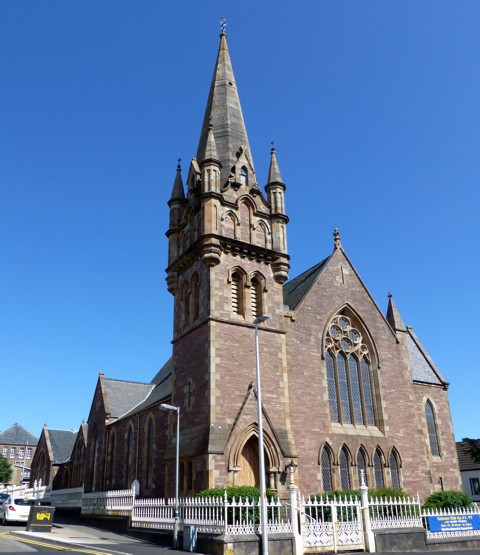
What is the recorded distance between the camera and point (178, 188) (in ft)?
104

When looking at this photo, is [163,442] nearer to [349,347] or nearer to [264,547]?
[349,347]

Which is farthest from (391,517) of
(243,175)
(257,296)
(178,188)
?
(178,188)

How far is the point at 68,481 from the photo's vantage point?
48.7 m

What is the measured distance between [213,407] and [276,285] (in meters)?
7.92

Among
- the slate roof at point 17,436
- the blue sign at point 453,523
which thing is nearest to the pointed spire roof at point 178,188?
the blue sign at point 453,523

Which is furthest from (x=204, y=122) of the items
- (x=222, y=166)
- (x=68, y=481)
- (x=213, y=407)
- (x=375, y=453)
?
(x=68, y=481)

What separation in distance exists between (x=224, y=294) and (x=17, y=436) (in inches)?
3407

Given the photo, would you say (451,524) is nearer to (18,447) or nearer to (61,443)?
(61,443)

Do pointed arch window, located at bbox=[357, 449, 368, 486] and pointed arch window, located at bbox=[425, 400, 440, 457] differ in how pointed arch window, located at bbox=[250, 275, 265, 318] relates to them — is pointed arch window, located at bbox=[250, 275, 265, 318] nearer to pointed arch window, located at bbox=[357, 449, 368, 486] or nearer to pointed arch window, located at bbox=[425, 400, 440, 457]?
pointed arch window, located at bbox=[357, 449, 368, 486]

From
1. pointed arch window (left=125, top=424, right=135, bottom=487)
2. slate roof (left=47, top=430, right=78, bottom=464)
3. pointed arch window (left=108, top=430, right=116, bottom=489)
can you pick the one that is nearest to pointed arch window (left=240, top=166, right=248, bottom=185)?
pointed arch window (left=125, top=424, right=135, bottom=487)

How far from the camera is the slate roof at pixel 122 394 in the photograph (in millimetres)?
40188

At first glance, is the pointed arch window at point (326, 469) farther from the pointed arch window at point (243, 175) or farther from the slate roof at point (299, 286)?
the pointed arch window at point (243, 175)

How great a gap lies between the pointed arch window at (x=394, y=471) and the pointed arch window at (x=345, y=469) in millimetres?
2621

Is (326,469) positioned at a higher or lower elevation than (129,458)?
lower
